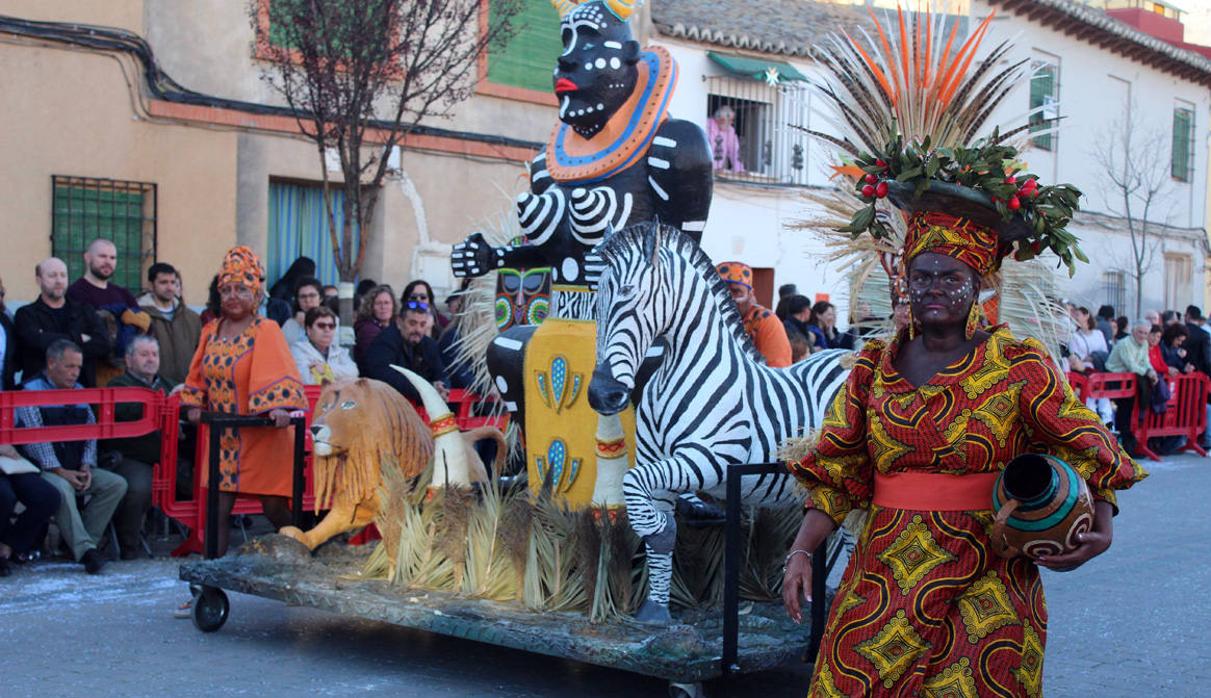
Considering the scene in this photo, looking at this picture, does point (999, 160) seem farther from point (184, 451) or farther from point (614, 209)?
point (184, 451)

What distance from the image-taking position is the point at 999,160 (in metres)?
4.05

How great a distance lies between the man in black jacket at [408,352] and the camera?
10.4 metres

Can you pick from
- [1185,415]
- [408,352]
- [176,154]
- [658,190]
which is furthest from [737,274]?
[1185,415]

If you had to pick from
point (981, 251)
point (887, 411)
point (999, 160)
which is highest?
point (999, 160)

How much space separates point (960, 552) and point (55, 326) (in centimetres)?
708

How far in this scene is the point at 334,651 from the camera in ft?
22.7

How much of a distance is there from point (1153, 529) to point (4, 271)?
9751 millimetres

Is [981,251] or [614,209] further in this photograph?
[614,209]

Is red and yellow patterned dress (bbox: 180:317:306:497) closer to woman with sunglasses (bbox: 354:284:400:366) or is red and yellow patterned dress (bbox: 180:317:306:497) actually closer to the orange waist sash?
woman with sunglasses (bbox: 354:284:400:366)

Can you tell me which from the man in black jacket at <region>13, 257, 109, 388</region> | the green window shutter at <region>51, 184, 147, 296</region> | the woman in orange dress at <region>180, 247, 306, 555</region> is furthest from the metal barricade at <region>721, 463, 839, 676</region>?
the green window shutter at <region>51, 184, 147, 296</region>

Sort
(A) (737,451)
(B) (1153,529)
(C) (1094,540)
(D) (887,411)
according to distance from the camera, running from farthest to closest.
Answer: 1. (B) (1153,529)
2. (A) (737,451)
3. (D) (887,411)
4. (C) (1094,540)

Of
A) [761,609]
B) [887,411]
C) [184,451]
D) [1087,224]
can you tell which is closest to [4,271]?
[184,451]

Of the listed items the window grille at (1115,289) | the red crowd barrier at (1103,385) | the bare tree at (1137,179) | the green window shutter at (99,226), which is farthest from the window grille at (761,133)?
the green window shutter at (99,226)

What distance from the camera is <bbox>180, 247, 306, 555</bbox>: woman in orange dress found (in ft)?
25.8
